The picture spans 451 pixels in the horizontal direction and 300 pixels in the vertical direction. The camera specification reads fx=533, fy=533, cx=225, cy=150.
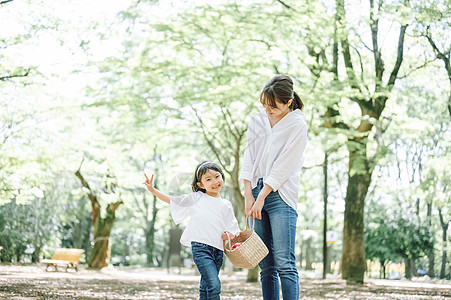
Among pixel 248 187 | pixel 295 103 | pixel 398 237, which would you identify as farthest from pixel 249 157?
pixel 398 237

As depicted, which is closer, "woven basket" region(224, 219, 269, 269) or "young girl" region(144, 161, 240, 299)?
"woven basket" region(224, 219, 269, 269)

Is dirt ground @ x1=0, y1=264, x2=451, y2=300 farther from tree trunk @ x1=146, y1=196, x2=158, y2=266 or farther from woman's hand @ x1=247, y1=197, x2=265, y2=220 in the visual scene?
tree trunk @ x1=146, y1=196, x2=158, y2=266

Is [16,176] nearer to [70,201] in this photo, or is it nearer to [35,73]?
[35,73]

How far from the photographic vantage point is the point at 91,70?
12.3 meters

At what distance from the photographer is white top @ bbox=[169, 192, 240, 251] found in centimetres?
374

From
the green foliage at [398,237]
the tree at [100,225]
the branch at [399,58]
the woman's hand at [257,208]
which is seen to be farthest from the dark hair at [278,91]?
the green foliage at [398,237]

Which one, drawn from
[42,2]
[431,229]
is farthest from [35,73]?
[431,229]

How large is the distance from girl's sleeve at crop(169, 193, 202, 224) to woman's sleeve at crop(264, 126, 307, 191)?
32.5 inches

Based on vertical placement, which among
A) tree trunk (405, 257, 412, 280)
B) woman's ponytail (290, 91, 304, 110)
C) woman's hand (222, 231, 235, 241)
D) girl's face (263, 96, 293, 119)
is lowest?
tree trunk (405, 257, 412, 280)

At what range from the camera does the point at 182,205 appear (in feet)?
13.0

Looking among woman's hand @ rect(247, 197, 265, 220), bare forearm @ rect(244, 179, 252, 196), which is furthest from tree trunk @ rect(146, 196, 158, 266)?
woman's hand @ rect(247, 197, 265, 220)

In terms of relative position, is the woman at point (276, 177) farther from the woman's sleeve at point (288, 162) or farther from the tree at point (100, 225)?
Answer: the tree at point (100, 225)

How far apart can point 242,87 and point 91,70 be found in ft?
11.7

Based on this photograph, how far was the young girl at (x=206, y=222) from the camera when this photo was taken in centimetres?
366
